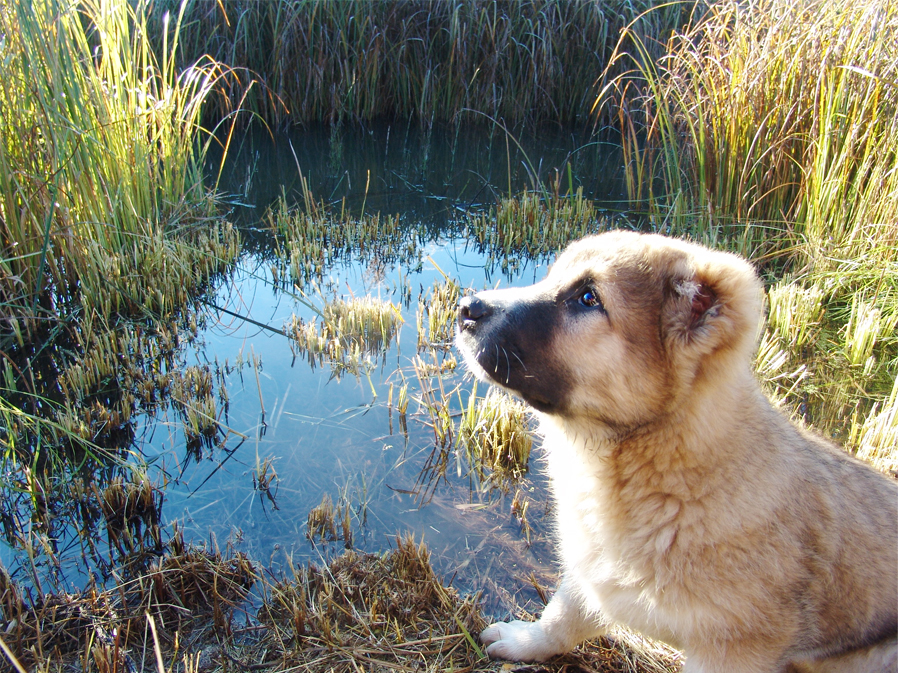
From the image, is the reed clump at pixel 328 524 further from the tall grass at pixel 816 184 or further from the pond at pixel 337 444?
the tall grass at pixel 816 184

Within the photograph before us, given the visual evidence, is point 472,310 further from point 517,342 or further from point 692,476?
point 692,476

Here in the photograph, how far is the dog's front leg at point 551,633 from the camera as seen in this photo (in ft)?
8.14

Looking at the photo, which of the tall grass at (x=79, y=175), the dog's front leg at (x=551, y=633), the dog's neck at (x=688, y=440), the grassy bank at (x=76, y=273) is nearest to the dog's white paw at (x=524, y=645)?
the dog's front leg at (x=551, y=633)

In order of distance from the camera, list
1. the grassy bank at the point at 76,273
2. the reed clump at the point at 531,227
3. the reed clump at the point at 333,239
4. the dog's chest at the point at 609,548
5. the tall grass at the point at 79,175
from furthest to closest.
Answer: the reed clump at the point at 531,227
the reed clump at the point at 333,239
the tall grass at the point at 79,175
the grassy bank at the point at 76,273
the dog's chest at the point at 609,548

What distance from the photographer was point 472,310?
2.33 m

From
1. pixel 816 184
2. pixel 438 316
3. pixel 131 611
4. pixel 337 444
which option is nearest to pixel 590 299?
pixel 337 444

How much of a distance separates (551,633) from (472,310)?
53.2 inches

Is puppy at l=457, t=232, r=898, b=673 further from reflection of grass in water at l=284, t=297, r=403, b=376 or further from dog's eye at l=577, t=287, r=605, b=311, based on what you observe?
reflection of grass in water at l=284, t=297, r=403, b=376

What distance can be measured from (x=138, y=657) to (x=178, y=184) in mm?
4870

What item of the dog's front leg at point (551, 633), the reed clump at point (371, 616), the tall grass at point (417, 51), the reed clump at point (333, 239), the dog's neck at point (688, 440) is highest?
the tall grass at point (417, 51)

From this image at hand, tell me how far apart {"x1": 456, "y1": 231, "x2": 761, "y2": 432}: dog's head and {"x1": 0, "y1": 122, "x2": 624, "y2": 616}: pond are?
1128 mm

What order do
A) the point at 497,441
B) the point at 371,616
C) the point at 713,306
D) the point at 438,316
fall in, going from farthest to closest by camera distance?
the point at 438,316, the point at 497,441, the point at 371,616, the point at 713,306

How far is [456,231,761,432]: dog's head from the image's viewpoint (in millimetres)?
1992

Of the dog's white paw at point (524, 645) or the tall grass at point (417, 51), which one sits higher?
the tall grass at point (417, 51)
